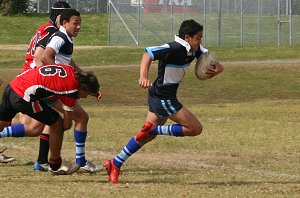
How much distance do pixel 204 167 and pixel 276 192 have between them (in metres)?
2.52

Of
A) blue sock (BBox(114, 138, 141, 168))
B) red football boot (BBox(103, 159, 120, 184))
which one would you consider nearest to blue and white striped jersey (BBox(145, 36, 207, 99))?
blue sock (BBox(114, 138, 141, 168))

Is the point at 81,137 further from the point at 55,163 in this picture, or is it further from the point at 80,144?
the point at 55,163

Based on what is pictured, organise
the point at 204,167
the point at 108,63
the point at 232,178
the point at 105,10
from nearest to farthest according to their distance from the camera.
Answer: the point at 232,178 < the point at 204,167 < the point at 108,63 < the point at 105,10

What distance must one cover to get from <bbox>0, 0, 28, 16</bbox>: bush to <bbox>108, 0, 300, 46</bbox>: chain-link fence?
17049 millimetres

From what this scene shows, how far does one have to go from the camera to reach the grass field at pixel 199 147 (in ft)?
34.1

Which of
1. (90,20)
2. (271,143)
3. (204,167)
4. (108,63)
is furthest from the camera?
(90,20)

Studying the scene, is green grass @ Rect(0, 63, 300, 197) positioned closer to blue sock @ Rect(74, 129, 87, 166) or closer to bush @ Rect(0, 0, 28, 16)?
blue sock @ Rect(74, 129, 87, 166)

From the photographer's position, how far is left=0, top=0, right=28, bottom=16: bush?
66375 millimetres

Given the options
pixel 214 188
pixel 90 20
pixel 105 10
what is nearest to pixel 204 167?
pixel 214 188

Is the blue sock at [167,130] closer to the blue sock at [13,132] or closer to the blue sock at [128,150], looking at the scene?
the blue sock at [128,150]

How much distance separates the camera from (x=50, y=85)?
34.9 feet

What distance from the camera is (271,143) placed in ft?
51.2

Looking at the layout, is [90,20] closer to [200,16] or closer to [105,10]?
[105,10]

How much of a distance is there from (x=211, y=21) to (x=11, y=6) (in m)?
20.9
